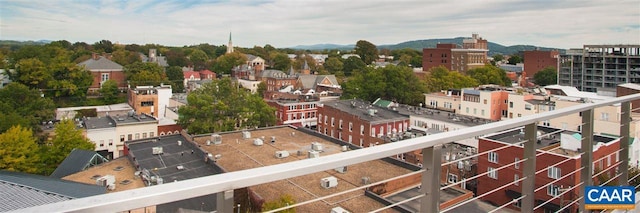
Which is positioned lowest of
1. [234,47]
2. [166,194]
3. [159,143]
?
[159,143]

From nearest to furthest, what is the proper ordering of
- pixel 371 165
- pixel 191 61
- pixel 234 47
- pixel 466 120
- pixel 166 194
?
pixel 166 194
pixel 371 165
pixel 466 120
pixel 191 61
pixel 234 47

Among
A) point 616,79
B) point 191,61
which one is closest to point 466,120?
point 616,79

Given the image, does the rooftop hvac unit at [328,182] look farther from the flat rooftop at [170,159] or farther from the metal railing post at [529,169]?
the metal railing post at [529,169]

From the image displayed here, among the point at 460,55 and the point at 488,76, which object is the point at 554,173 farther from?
the point at 460,55

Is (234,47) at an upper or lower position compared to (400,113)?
upper

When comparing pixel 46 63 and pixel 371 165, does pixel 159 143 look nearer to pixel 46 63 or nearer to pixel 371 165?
pixel 371 165

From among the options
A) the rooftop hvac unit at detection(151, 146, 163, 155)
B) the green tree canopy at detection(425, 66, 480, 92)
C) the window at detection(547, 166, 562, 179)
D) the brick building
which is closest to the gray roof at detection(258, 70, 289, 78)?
the green tree canopy at detection(425, 66, 480, 92)

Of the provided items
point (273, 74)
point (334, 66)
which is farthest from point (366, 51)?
point (273, 74)

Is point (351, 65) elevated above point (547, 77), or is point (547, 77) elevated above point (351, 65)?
point (351, 65)
